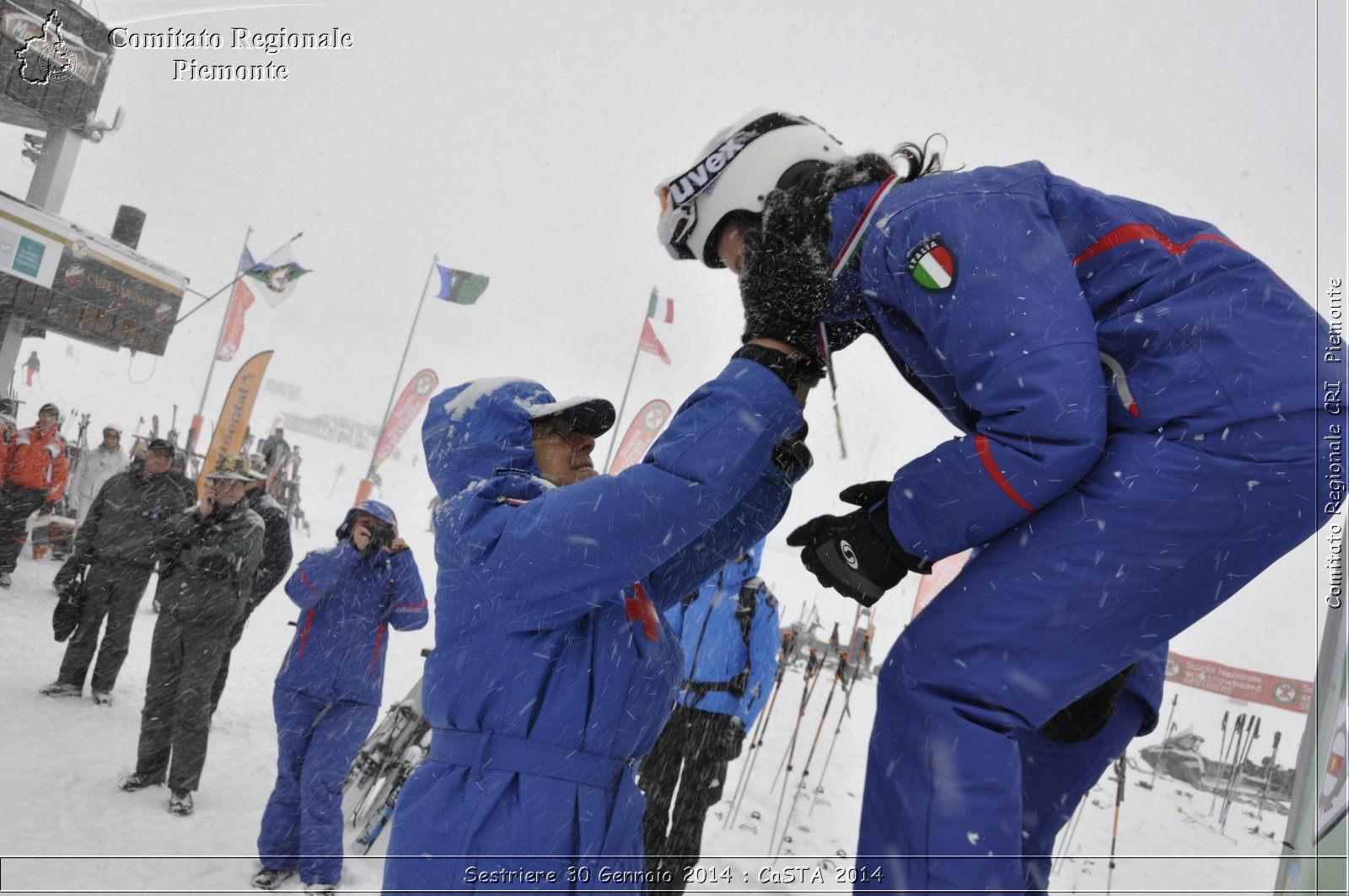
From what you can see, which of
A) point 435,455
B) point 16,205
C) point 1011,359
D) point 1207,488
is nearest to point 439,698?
point 435,455

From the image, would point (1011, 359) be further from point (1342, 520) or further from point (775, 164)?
point (1342, 520)

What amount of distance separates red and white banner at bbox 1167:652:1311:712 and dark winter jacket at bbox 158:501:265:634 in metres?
4.71

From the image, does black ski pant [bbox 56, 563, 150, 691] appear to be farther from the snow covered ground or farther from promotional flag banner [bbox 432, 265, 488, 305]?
promotional flag banner [bbox 432, 265, 488, 305]

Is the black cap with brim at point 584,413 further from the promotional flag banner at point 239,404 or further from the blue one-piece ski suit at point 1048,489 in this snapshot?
Answer: the promotional flag banner at point 239,404

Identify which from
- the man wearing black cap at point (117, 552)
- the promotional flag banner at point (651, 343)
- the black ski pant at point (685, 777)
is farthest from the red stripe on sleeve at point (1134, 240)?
the promotional flag banner at point (651, 343)

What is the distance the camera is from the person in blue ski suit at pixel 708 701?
155 inches

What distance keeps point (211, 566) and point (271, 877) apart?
5.58 feet

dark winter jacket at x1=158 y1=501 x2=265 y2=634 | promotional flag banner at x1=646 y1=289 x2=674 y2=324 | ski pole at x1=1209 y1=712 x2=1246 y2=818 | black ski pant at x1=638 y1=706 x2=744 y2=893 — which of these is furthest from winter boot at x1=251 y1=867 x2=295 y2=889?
promotional flag banner at x1=646 y1=289 x2=674 y2=324

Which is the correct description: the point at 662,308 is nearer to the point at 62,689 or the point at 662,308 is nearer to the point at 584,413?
the point at 62,689

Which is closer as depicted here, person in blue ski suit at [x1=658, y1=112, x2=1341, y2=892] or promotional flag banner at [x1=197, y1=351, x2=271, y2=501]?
person in blue ski suit at [x1=658, y1=112, x2=1341, y2=892]

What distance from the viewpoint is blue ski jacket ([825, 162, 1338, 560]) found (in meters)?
0.90

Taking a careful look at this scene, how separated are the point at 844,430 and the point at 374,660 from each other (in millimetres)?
3456

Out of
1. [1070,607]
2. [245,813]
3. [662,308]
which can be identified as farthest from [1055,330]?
[662,308]

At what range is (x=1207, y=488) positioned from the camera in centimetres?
90
